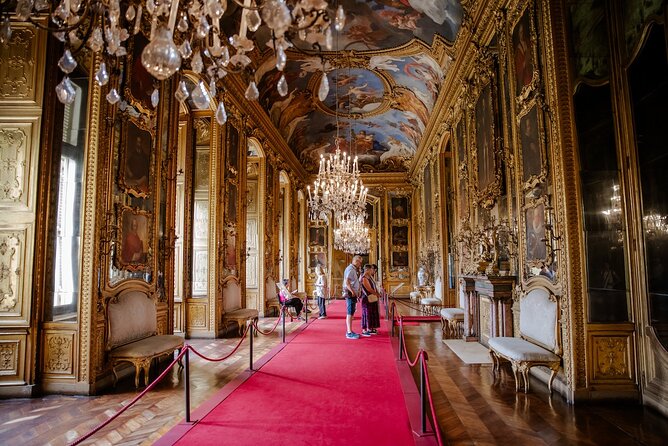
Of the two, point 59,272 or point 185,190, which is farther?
point 185,190

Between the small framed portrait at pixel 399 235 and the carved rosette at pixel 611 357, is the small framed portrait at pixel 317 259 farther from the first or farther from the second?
the carved rosette at pixel 611 357

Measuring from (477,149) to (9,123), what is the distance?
7.90 m

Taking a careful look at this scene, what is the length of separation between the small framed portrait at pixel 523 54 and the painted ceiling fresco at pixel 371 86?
2.69m

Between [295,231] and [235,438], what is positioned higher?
[295,231]

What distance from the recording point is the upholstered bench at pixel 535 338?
4836 millimetres

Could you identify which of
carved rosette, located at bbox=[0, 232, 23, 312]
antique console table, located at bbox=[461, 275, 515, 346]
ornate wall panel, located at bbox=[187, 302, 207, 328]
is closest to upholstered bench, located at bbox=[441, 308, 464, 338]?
antique console table, located at bbox=[461, 275, 515, 346]

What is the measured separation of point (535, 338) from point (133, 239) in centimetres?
582

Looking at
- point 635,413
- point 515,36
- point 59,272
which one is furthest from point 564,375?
point 59,272

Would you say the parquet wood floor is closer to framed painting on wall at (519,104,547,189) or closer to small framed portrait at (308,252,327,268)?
framed painting on wall at (519,104,547,189)

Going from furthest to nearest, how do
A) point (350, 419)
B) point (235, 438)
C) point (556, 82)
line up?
point (556, 82), point (350, 419), point (235, 438)

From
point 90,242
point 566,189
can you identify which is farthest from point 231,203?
point 566,189

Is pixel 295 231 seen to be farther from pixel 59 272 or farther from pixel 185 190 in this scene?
pixel 59 272

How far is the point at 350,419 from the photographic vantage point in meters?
4.03

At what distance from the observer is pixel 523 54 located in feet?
A: 20.0
